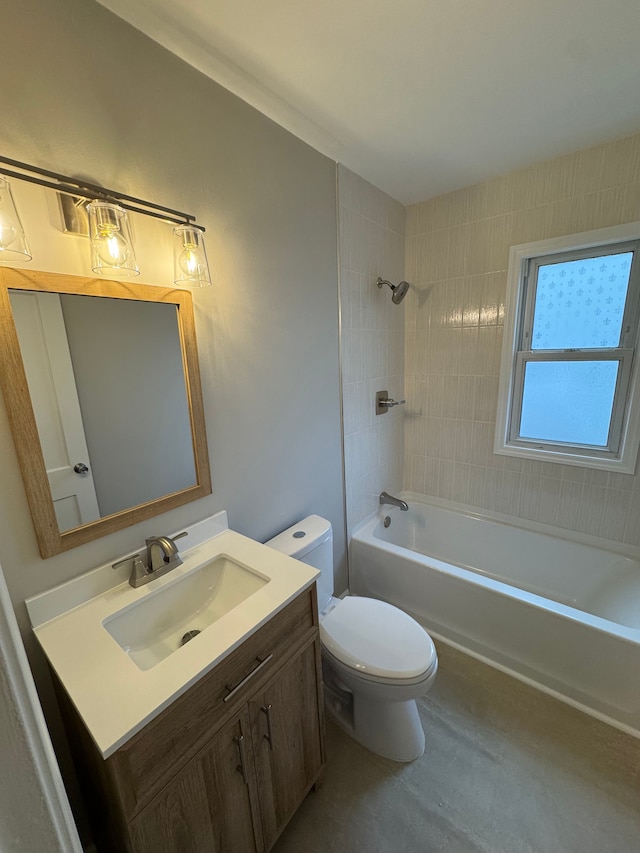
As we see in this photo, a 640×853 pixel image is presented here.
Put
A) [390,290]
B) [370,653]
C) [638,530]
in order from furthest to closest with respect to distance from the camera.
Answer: [390,290] < [638,530] < [370,653]

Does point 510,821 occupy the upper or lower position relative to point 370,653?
lower

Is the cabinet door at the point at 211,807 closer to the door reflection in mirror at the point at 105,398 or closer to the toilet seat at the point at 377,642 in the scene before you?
the toilet seat at the point at 377,642

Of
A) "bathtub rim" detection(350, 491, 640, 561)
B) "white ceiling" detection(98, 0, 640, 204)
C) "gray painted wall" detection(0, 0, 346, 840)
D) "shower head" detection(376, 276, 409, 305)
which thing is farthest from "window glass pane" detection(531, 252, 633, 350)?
"gray painted wall" detection(0, 0, 346, 840)

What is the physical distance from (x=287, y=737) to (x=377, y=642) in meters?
0.44

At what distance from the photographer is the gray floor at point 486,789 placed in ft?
3.71

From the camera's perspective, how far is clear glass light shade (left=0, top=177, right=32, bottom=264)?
0.75 m

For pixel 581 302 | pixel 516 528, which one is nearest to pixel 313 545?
pixel 516 528

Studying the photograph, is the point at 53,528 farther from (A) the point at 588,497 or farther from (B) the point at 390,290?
(A) the point at 588,497

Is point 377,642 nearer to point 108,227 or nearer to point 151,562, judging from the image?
point 151,562

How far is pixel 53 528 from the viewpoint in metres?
0.93

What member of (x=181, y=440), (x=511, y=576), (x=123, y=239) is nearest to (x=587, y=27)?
(x=123, y=239)

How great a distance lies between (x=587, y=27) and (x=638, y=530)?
81.6 inches

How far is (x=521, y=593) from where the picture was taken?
1.64 m

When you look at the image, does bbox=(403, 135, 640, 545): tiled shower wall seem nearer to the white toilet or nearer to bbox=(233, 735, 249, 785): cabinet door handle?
the white toilet
